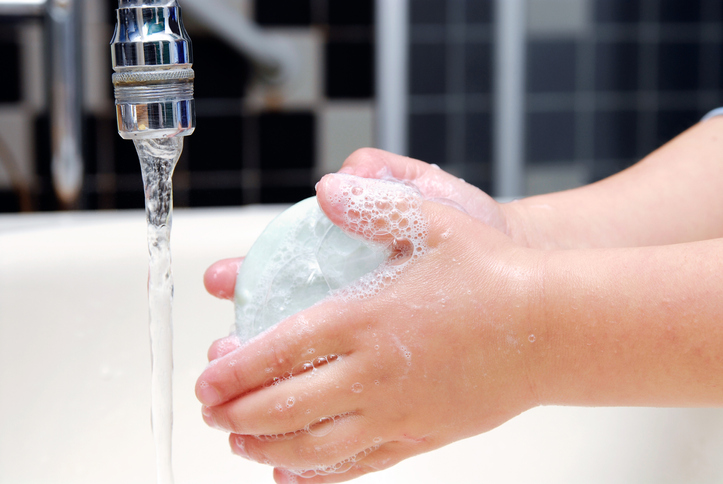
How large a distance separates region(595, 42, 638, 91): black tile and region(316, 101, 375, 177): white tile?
0.56 meters

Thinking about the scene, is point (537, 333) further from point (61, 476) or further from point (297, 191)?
point (297, 191)

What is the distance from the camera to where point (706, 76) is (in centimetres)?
172

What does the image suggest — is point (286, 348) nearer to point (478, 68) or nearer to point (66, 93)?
point (66, 93)

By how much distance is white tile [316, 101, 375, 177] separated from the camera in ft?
5.27

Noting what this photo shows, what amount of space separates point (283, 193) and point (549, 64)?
69 cm

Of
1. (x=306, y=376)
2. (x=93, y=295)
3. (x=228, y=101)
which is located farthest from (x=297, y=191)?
(x=306, y=376)

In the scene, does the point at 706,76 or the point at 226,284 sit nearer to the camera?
the point at 226,284

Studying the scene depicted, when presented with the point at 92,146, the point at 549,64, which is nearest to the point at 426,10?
the point at 549,64

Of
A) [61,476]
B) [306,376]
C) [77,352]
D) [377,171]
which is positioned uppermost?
[377,171]

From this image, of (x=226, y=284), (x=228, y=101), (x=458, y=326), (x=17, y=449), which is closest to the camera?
(x=458, y=326)

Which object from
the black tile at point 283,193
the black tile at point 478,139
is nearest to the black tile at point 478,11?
the black tile at point 478,139

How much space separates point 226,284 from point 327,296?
4.3 inches

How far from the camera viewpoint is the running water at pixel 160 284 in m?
0.46

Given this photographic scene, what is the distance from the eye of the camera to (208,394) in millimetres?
428
